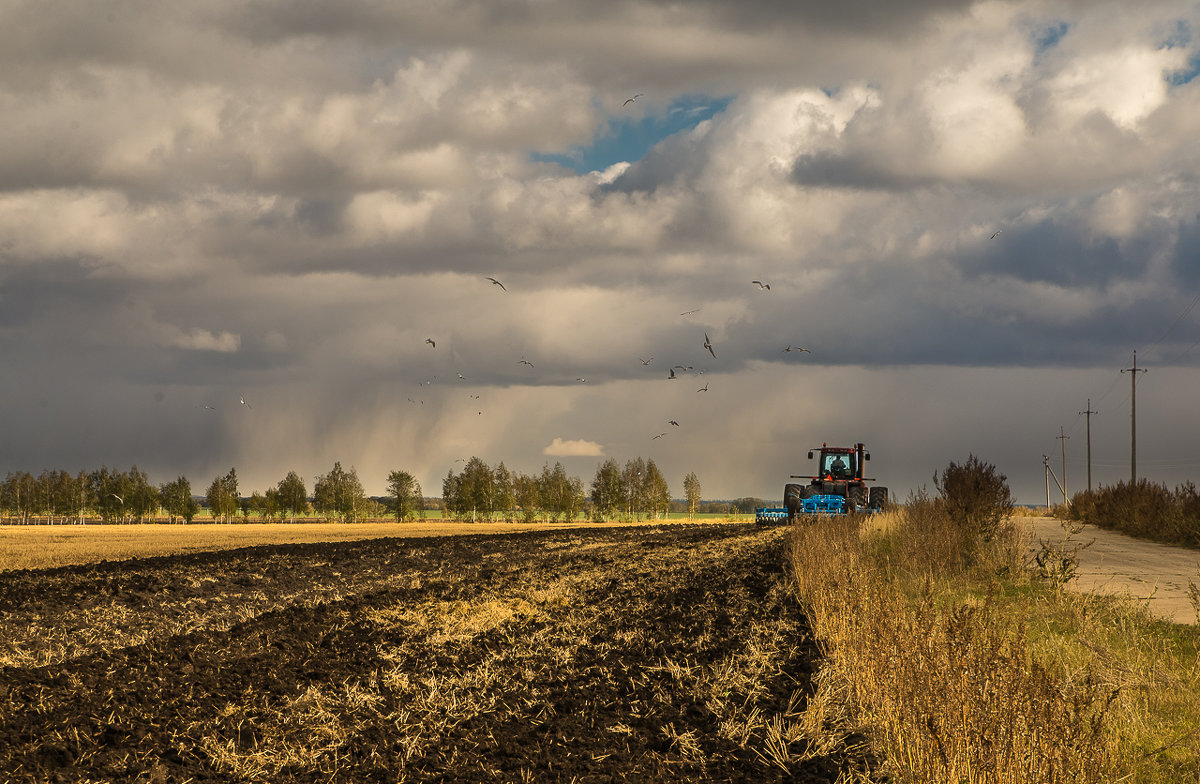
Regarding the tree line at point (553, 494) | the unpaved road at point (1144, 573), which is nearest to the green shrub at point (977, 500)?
the unpaved road at point (1144, 573)

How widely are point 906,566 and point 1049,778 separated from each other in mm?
12700

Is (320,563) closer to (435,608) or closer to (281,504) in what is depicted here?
(435,608)

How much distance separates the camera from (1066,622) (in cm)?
1153

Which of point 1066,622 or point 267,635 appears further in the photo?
point 267,635

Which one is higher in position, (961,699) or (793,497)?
(961,699)

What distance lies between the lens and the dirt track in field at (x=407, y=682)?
7316mm

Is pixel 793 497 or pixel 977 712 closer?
pixel 977 712

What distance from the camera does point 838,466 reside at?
39.5 metres

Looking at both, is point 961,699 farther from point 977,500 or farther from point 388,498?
point 388,498

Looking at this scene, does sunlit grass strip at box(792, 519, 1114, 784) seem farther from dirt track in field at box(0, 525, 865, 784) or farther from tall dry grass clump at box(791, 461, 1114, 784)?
dirt track in field at box(0, 525, 865, 784)

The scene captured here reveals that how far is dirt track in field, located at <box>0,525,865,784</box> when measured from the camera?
732 centimetres

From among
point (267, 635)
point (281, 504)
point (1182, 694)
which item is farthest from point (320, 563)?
point (281, 504)

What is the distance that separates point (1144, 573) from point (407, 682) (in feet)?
52.3

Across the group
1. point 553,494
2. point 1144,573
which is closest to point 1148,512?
point 1144,573
